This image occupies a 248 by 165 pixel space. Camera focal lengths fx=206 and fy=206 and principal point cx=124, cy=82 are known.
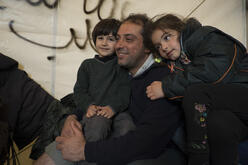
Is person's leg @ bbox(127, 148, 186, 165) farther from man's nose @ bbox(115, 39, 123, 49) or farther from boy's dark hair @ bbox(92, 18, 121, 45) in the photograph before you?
boy's dark hair @ bbox(92, 18, 121, 45)

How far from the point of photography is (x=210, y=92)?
0.85m

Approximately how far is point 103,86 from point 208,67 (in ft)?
1.95

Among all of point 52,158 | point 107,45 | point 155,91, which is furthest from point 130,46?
point 52,158

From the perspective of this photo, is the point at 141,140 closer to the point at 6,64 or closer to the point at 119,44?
the point at 119,44

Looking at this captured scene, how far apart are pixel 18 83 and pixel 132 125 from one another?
3.36 ft

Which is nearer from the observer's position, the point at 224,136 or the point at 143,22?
the point at 224,136

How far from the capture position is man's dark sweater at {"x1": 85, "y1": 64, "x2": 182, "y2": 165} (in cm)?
87

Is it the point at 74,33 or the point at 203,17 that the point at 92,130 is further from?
the point at 203,17

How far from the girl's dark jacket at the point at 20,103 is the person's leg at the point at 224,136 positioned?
1.26 meters

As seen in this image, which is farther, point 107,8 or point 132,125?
point 107,8

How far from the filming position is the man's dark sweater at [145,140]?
866 millimetres

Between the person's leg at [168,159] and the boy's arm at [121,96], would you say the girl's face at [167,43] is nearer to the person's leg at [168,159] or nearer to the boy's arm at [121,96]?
the boy's arm at [121,96]

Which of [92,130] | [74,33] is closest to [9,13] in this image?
[74,33]

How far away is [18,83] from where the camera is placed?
5.16 ft
